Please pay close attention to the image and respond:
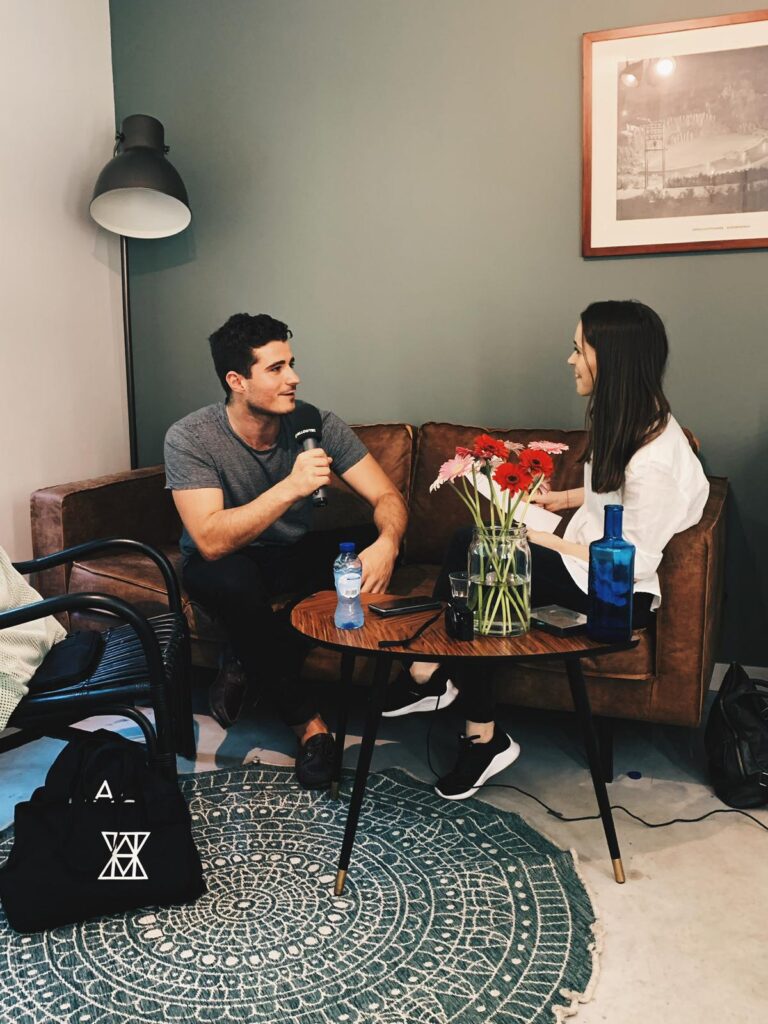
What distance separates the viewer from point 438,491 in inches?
112

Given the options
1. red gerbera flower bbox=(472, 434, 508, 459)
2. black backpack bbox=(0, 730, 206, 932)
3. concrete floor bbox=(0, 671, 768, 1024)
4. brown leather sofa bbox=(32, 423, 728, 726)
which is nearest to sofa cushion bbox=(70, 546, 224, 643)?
brown leather sofa bbox=(32, 423, 728, 726)

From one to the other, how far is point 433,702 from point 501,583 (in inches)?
24.4

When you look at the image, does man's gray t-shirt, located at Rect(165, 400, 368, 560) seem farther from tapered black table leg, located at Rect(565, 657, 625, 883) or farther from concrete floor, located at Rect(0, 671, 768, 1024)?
tapered black table leg, located at Rect(565, 657, 625, 883)

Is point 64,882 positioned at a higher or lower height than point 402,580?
lower

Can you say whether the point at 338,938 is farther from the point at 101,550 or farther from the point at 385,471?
the point at 385,471

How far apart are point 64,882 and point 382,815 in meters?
0.72

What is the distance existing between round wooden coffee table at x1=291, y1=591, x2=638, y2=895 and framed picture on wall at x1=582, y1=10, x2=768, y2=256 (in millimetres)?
1562

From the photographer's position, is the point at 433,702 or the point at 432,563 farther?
the point at 432,563

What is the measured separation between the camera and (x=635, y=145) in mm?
2752

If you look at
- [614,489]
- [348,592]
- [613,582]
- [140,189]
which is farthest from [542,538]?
[140,189]

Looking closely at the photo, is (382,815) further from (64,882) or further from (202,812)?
(64,882)

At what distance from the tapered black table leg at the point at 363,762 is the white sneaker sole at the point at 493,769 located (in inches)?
16.3

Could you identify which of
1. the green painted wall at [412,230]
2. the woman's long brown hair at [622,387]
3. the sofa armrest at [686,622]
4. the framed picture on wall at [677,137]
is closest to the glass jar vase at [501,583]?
the woman's long brown hair at [622,387]

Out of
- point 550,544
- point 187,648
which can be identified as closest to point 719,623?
point 550,544
